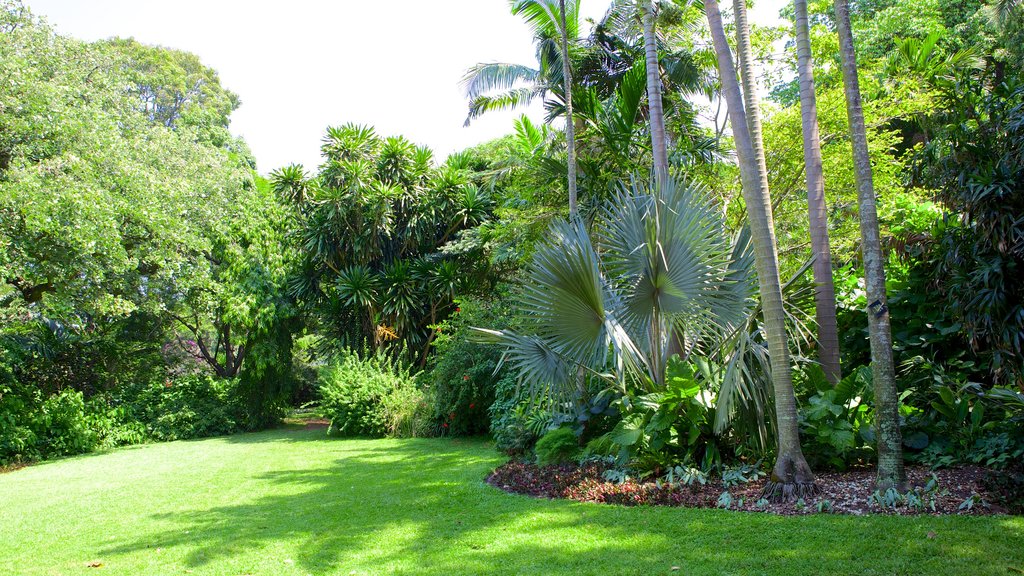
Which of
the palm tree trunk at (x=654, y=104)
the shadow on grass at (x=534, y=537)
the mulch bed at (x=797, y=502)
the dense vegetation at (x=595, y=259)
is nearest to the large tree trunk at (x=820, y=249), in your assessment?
the dense vegetation at (x=595, y=259)

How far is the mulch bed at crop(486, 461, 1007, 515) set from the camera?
17.0 ft

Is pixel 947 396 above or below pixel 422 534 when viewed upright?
above

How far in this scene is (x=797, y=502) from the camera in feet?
18.3

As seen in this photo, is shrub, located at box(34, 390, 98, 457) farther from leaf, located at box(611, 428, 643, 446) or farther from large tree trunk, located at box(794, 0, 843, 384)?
large tree trunk, located at box(794, 0, 843, 384)

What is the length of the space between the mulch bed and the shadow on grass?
0.27 metres

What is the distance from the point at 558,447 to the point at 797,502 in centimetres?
340

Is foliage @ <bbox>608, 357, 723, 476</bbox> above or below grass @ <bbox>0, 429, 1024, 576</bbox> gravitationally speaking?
above

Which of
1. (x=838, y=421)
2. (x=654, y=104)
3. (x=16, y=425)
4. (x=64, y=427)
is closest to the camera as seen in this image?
(x=838, y=421)

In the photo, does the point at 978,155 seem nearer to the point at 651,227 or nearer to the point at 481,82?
the point at 651,227

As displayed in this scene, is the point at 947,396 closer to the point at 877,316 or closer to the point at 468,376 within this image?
the point at 877,316

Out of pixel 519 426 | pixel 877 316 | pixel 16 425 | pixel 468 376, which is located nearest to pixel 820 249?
pixel 877 316

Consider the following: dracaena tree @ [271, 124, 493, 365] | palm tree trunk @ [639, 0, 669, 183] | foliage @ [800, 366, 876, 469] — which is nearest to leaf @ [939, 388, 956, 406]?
foliage @ [800, 366, 876, 469]

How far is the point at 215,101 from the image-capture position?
31875 millimetres

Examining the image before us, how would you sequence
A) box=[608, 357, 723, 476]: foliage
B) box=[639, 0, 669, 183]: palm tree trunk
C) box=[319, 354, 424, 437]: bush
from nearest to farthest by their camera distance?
1. box=[608, 357, 723, 476]: foliage
2. box=[639, 0, 669, 183]: palm tree trunk
3. box=[319, 354, 424, 437]: bush
